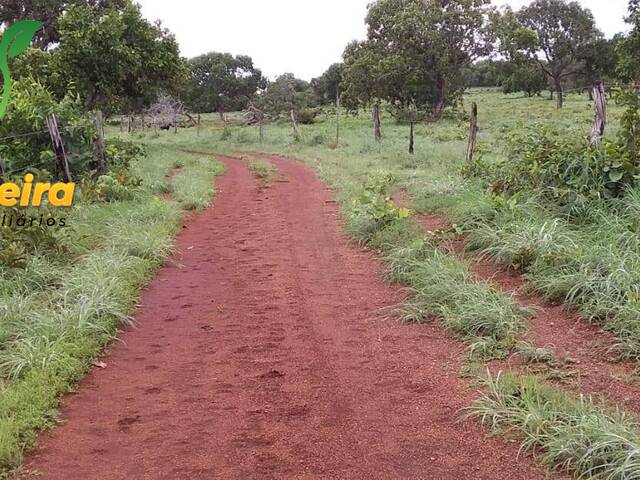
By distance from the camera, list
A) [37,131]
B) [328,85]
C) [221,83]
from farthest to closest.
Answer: [328,85] → [221,83] → [37,131]

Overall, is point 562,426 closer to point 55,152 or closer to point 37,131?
point 55,152

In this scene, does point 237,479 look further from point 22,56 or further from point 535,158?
point 22,56

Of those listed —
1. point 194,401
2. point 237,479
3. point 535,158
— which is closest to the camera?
point 237,479

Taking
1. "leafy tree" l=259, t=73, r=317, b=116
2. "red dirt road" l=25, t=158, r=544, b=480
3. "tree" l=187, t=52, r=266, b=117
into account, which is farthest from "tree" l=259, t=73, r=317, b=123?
"red dirt road" l=25, t=158, r=544, b=480

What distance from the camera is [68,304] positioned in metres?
4.77

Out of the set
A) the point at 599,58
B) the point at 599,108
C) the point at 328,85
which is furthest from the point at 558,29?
the point at 599,108

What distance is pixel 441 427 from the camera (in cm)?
320

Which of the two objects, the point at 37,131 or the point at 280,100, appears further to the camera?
the point at 280,100

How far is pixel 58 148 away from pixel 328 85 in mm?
43809

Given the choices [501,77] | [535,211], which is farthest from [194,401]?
[501,77]

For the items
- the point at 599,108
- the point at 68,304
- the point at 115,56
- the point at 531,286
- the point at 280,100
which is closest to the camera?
the point at 68,304

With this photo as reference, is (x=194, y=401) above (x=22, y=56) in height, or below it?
below

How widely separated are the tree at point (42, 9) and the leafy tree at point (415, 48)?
12984 mm

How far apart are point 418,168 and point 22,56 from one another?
12.9 meters
